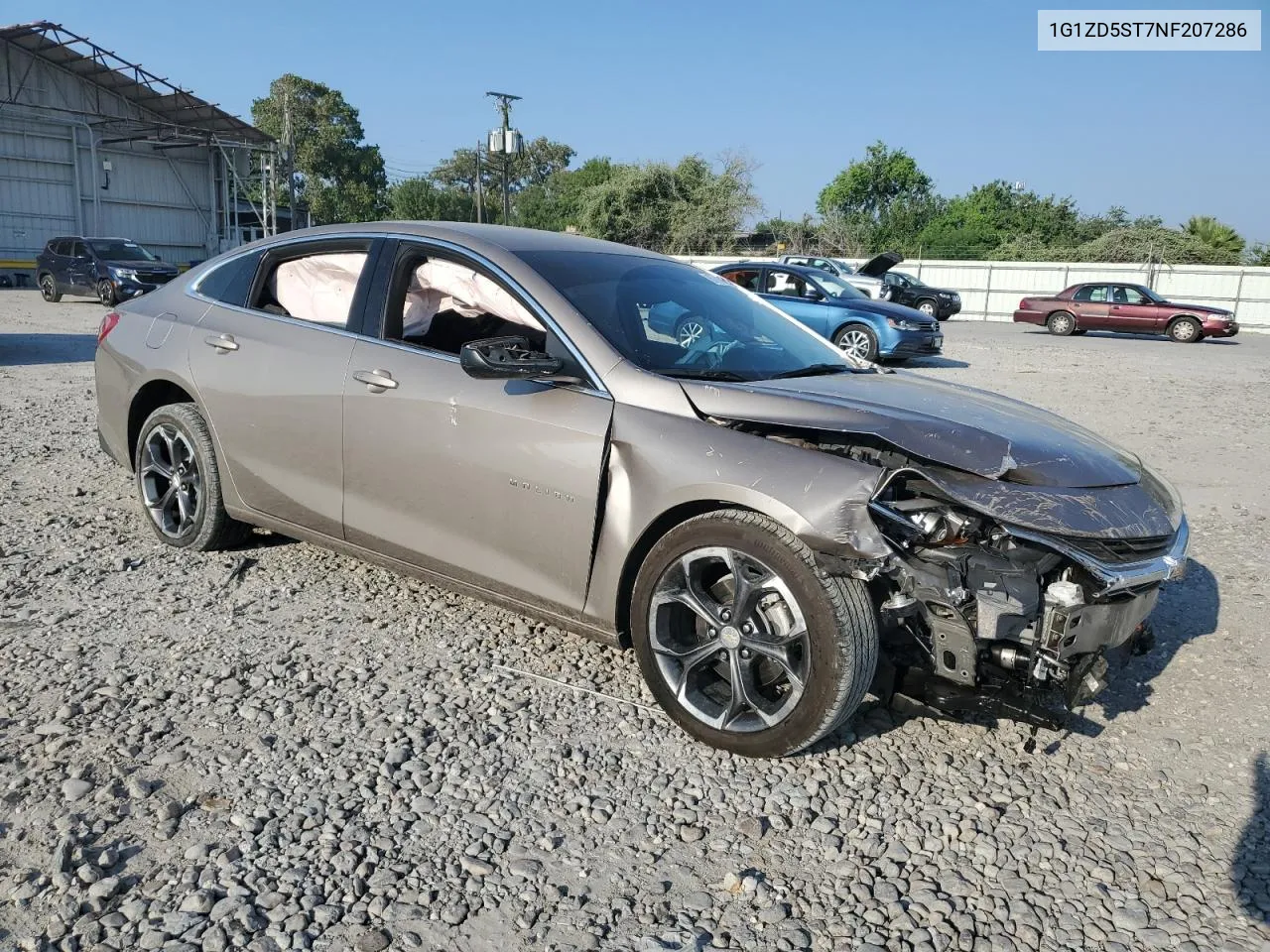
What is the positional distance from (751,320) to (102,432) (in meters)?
3.62

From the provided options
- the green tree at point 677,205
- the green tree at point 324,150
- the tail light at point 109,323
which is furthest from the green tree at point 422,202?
the tail light at point 109,323

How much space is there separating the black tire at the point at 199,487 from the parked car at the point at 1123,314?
26101 millimetres

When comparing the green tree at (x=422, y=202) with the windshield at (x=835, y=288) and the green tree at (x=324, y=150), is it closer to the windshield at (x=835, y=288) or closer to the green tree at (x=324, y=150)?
the green tree at (x=324, y=150)

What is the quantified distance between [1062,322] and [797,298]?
14.0 m

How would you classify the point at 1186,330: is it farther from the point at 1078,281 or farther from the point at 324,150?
the point at 324,150

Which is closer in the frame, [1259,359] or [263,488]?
[263,488]

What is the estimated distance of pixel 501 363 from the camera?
347 centimetres

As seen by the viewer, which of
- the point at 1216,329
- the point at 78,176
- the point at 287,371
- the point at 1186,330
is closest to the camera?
the point at 287,371

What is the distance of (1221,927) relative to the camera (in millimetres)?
2525

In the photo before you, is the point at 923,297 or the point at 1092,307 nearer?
the point at 1092,307

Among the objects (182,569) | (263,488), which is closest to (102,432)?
(182,569)

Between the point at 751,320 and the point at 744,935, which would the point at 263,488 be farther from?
the point at 744,935

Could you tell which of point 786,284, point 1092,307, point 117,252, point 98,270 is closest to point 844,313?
point 786,284

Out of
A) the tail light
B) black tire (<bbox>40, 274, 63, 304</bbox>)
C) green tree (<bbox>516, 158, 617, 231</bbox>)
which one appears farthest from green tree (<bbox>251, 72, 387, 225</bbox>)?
the tail light
